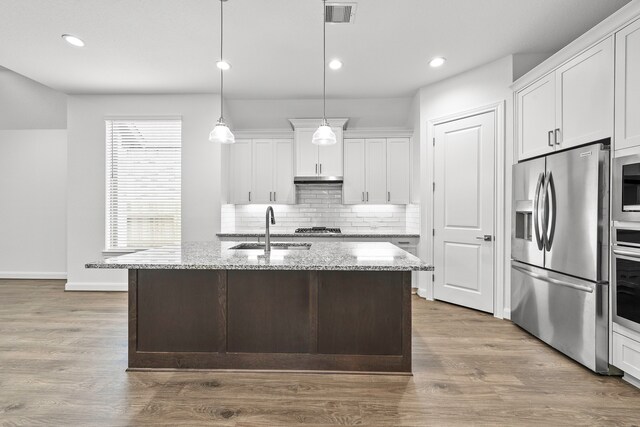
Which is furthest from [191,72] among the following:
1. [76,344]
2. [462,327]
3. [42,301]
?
[462,327]

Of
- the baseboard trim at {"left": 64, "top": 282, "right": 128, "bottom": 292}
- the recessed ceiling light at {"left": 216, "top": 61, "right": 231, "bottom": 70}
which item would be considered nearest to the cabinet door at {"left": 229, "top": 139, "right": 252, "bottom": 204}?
the recessed ceiling light at {"left": 216, "top": 61, "right": 231, "bottom": 70}

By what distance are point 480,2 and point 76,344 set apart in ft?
14.8

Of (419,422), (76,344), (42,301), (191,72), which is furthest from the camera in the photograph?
(42,301)

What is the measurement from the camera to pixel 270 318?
2516mm

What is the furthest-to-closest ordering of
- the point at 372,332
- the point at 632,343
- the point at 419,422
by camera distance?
the point at 372,332 → the point at 632,343 → the point at 419,422

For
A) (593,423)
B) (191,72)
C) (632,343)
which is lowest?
(593,423)

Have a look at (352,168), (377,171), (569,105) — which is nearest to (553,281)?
(569,105)

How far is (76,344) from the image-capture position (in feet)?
9.99

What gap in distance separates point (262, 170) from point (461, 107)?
2.89 metres

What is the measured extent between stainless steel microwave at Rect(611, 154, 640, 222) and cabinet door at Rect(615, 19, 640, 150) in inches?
4.6

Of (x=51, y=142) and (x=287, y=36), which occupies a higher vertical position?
(x=287, y=36)

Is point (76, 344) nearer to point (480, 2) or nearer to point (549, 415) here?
point (549, 415)

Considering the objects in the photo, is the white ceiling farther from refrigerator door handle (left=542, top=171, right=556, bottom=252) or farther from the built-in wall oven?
the built-in wall oven

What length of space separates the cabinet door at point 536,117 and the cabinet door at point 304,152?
2.68 metres
